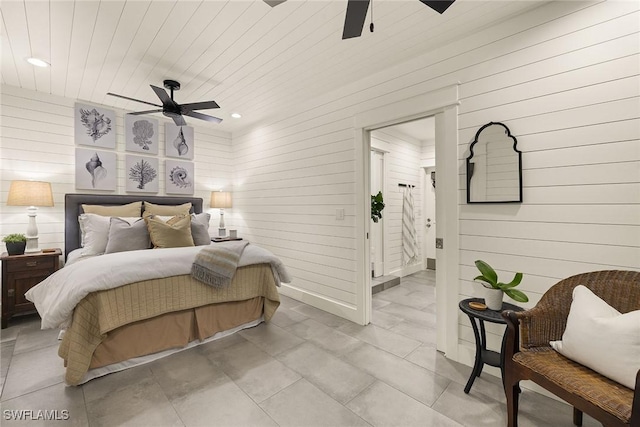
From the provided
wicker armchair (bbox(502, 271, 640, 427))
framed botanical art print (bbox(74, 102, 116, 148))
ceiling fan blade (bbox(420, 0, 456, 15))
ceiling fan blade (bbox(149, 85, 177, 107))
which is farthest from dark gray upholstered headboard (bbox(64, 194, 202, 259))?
wicker armchair (bbox(502, 271, 640, 427))

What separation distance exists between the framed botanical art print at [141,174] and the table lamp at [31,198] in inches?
37.7

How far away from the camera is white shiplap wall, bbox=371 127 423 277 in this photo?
504 cm

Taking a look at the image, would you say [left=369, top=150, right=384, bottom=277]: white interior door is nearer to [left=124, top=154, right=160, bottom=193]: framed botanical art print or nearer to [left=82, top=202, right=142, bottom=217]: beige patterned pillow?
[left=124, top=154, right=160, bottom=193]: framed botanical art print

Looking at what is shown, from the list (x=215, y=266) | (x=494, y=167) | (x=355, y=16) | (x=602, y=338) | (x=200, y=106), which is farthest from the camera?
(x=200, y=106)

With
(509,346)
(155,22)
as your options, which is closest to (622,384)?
(509,346)

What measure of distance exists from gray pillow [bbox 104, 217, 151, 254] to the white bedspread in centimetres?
84

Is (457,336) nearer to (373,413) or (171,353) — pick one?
(373,413)

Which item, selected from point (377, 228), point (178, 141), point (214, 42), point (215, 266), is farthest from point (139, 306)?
point (377, 228)

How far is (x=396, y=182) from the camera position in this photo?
17.3 feet

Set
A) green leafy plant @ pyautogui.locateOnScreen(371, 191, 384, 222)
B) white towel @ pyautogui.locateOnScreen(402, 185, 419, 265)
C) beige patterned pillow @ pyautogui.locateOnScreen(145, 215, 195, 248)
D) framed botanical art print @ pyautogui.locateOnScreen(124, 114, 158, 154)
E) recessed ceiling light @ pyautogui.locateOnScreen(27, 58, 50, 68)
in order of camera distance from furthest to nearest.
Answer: white towel @ pyautogui.locateOnScreen(402, 185, 419, 265) < green leafy plant @ pyautogui.locateOnScreen(371, 191, 384, 222) < framed botanical art print @ pyautogui.locateOnScreen(124, 114, 158, 154) < beige patterned pillow @ pyautogui.locateOnScreen(145, 215, 195, 248) < recessed ceiling light @ pyautogui.locateOnScreen(27, 58, 50, 68)

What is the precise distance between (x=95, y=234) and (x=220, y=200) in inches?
78.5

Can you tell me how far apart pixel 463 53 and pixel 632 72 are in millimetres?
1091

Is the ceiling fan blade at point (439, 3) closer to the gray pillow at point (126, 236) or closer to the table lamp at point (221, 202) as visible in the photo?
the gray pillow at point (126, 236)

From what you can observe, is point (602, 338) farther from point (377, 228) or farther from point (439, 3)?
point (377, 228)
